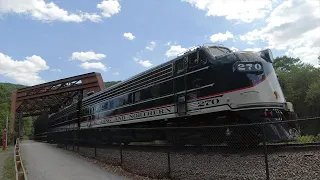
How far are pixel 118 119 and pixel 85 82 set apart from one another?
986 inches

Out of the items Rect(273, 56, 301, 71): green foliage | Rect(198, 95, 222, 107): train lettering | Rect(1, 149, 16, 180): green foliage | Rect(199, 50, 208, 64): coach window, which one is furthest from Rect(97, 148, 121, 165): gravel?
Rect(273, 56, 301, 71): green foliage

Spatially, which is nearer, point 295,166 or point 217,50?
point 295,166

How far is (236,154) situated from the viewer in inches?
292

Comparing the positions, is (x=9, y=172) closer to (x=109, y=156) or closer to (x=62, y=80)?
(x=109, y=156)

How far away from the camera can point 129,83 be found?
17141mm

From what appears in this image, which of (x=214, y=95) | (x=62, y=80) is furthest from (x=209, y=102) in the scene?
(x=62, y=80)

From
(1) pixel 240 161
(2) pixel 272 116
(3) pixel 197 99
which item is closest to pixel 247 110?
(2) pixel 272 116

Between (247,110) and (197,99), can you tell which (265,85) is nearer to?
(247,110)

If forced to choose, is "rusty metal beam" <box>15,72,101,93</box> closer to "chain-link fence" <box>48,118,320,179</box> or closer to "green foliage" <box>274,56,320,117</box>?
"green foliage" <box>274,56,320,117</box>

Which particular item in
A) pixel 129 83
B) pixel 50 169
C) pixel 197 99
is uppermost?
pixel 129 83

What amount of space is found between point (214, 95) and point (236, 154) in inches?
141

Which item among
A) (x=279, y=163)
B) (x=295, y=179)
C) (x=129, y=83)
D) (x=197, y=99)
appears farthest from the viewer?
(x=129, y=83)

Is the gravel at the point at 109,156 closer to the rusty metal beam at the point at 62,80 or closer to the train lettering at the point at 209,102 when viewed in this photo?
the train lettering at the point at 209,102

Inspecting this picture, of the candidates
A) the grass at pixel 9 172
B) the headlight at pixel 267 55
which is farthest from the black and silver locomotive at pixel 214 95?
the grass at pixel 9 172
